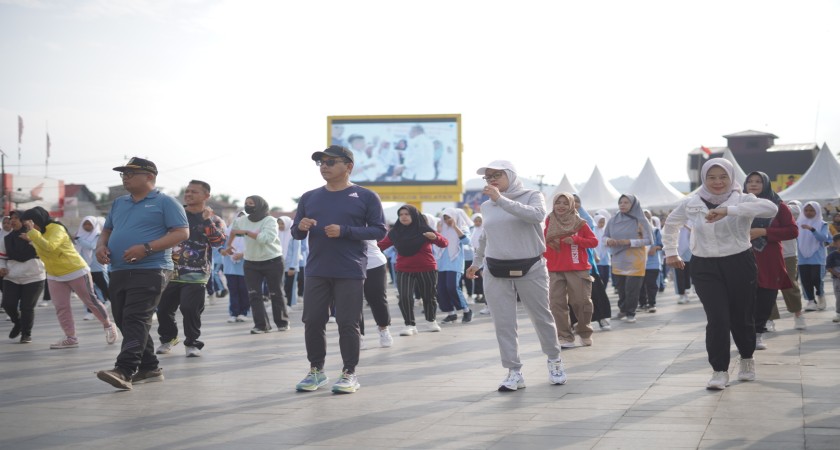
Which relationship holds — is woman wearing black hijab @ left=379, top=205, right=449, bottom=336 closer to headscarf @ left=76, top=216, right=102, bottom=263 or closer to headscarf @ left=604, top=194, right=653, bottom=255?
headscarf @ left=604, top=194, right=653, bottom=255

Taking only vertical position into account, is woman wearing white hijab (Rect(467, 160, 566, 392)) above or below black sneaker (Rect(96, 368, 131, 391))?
above

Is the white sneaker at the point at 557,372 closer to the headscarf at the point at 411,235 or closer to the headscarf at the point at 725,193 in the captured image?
the headscarf at the point at 725,193

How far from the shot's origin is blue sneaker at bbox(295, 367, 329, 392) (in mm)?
7648

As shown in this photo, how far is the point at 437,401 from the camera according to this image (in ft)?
23.1

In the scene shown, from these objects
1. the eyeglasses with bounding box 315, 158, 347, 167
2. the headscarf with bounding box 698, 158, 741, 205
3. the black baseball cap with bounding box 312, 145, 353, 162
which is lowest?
the headscarf with bounding box 698, 158, 741, 205

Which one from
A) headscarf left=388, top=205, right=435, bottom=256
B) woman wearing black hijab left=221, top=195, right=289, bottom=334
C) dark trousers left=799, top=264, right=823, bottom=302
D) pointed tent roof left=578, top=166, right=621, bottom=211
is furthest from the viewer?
pointed tent roof left=578, top=166, right=621, bottom=211

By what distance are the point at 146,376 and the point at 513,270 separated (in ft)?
11.0

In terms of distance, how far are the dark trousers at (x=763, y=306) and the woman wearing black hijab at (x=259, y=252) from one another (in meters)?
6.21

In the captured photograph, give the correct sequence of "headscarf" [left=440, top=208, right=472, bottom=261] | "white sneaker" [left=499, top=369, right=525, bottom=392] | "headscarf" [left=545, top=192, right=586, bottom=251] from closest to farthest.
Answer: "white sneaker" [left=499, top=369, right=525, bottom=392] → "headscarf" [left=545, top=192, right=586, bottom=251] → "headscarf" [left=440, top=208, right=472, bottom=261]

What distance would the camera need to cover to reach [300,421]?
6.32 metres

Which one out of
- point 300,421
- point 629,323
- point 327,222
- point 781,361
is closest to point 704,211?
point 781,361

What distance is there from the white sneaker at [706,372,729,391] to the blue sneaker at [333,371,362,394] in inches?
106

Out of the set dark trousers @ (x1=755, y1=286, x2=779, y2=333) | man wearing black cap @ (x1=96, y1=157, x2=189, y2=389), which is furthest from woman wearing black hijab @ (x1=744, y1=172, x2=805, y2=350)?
man wearing black cap @ (x1=96, y1=157, x2=189, y2=389)

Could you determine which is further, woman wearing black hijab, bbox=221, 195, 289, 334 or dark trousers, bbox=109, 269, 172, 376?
woman wearing black hijab, bbox=221, 195, 289, 334
